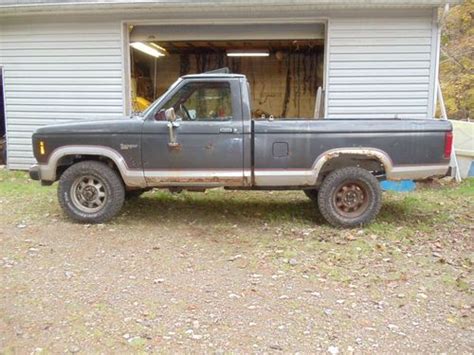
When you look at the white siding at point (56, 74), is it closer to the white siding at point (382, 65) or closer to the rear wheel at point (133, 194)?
the rear wheel at point (133, 194)

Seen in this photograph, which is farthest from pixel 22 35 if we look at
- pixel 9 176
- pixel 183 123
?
pixel 183 123

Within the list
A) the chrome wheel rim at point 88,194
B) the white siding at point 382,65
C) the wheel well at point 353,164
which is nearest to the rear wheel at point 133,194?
the chrome wheel rim at point 88,194

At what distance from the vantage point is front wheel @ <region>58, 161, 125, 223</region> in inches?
232

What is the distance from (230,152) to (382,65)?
463cm

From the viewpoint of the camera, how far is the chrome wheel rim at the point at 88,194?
5.98m

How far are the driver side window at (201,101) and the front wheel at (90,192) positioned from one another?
110cm

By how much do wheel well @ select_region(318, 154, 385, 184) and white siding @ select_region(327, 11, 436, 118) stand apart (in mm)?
3212

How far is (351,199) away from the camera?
5.89 meters

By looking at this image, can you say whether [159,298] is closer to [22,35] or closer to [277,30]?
[277,30]

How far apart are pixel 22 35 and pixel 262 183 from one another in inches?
270

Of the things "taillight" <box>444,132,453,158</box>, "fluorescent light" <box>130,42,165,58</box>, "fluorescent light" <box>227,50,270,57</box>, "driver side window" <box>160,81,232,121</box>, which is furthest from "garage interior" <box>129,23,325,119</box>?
"taillight" <box>444,132,453,158</box>

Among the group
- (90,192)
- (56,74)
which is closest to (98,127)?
(90,192)

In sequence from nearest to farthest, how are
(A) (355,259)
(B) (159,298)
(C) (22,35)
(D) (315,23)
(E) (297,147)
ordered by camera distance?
(B) (159,298), (A) (355,259), (E) (297,147), (D) (315,23), (C) (22,35)

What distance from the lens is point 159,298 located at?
384 centimetres
